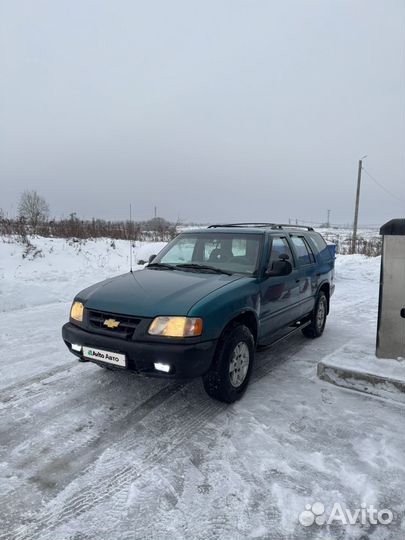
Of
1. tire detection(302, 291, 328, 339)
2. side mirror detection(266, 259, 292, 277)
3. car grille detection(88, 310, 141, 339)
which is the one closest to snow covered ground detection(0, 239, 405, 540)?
car grille detection(88, 310, 141, 339)

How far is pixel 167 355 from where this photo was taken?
3092 millimetres

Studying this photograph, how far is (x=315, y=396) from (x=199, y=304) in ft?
5.55

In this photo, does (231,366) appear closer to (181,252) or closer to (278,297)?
(278,297)

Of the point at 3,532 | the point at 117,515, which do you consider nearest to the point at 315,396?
the point at 117,515

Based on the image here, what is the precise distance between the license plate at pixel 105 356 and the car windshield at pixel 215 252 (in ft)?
4.74

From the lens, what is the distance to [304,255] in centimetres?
555

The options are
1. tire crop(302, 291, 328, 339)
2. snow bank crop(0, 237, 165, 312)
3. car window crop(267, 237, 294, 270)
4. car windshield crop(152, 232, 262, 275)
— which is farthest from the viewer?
snow bank crop(0, 237, 165, 312)

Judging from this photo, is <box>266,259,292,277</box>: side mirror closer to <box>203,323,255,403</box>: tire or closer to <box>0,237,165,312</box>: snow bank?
<box>203,323,255,403</box>: tire

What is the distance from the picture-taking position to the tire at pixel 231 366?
343 centimetres

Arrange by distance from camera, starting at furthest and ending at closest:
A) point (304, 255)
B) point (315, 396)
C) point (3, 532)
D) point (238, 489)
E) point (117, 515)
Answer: point (304, 255), point (315, 396), point (238, 489), point (117, 515), point (3, 532)

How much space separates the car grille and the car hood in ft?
0.16

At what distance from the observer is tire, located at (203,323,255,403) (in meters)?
3.43

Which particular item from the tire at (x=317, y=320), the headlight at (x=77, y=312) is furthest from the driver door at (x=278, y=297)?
the headlight at (x=77, y=312)

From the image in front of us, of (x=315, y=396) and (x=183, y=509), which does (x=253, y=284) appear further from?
(x=183, y=509)
